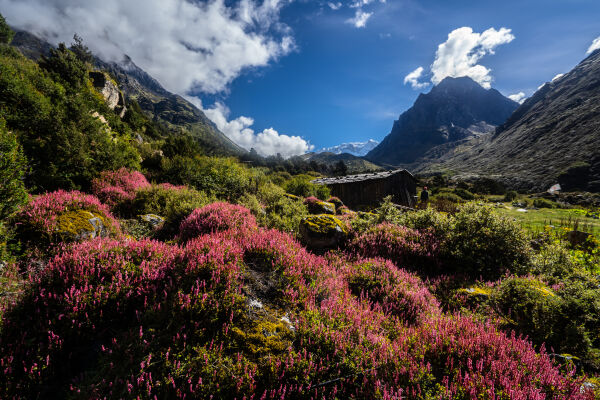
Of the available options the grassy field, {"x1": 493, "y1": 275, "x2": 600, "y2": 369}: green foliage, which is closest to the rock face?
{"x1": 493, "y1": 275, "x2": 600, "y2": 369}: green foliage

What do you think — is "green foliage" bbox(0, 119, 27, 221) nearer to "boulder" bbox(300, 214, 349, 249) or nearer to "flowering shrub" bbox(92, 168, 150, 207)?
"flowering shrub" bbox(92, 168, 150, 207)

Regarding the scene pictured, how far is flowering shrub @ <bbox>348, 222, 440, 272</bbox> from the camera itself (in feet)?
21.4

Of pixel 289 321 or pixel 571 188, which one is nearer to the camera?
pixel 289 321

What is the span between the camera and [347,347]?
2.79m

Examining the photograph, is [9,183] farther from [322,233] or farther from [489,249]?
[489,249]

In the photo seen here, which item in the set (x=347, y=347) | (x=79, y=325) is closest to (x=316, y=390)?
(x=347, y=347)

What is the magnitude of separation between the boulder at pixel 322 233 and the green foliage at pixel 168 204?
4.07 metres

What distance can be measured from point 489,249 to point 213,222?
25.4 ft

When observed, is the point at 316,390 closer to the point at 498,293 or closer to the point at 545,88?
the point at 498,293

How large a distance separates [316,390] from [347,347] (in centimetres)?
62

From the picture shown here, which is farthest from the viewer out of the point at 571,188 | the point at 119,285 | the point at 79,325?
the point at 571,188

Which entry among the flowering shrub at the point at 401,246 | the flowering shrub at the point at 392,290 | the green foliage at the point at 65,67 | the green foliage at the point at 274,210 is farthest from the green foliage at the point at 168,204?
the green foliage at the point at 65,67

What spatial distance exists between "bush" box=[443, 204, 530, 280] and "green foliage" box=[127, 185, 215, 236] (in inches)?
336

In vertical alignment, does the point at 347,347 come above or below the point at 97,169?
below
